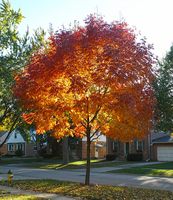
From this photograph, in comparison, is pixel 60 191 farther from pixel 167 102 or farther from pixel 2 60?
pixel 167 102

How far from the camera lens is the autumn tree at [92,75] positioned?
53.7 feet

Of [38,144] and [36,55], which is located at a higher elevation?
[36,55]

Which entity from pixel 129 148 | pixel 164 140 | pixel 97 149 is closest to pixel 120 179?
pixel 164 140

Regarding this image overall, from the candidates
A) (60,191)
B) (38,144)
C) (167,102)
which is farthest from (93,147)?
(60,191)

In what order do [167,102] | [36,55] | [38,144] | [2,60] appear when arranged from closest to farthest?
[2,60], [36,55], [167,102], [38,144]

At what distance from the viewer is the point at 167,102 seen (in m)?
36.1

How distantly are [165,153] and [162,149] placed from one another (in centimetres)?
74

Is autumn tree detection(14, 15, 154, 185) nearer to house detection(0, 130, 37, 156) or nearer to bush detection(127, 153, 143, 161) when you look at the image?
bush detection(127, 153, 143, 161)

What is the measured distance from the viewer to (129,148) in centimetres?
5409

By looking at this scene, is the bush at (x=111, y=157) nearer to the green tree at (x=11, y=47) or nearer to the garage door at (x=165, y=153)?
the garage door at (x=165, y=153)

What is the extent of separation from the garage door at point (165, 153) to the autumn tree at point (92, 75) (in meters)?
32.7

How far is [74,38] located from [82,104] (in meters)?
2.98

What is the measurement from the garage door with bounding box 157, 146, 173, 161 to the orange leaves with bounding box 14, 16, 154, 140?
108ft

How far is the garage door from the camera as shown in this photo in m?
49.5
